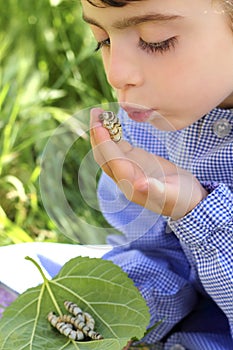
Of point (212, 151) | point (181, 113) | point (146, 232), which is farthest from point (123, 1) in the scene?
point (146, 232)

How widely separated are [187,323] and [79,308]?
0.26m

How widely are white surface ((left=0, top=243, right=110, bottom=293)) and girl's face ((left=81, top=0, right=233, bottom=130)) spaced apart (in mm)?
309

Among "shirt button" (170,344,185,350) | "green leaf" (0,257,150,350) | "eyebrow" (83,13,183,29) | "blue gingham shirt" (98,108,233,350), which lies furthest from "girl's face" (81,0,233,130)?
"shirt button" (170,344,185,350)

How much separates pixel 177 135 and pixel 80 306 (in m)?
0.30

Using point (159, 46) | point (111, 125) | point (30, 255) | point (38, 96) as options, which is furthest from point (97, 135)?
point (38, 96)

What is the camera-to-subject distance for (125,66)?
0.88m

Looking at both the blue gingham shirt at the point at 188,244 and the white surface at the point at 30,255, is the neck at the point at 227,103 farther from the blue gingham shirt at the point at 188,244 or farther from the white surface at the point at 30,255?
the white surface at the point at 30,255

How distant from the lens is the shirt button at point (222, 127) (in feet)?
3.32

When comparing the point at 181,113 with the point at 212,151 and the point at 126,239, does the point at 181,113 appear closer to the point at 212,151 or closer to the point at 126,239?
the point at 212,151

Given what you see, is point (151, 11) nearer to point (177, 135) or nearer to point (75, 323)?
point (177, 135)

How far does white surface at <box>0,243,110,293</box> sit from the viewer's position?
1.08m

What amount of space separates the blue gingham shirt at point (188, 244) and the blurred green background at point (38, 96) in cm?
24

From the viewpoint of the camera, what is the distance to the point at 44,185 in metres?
1.20

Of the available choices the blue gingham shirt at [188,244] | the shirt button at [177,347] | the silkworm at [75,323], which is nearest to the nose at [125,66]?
the blue gingham shirt at [188,244]
